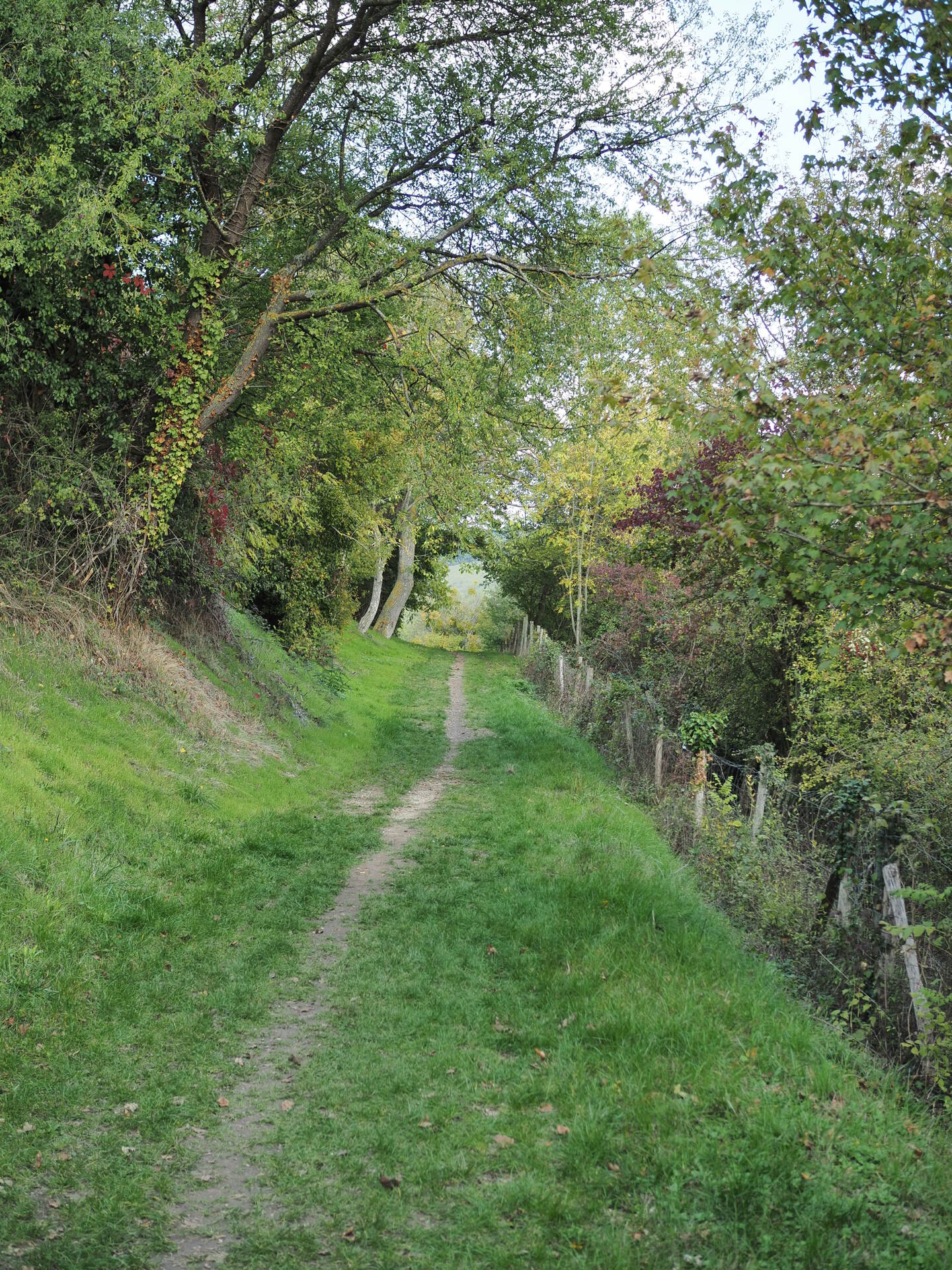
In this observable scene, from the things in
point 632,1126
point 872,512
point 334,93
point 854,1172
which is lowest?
point 632,1126

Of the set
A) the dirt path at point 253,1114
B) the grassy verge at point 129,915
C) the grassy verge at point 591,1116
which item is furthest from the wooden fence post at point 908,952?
the grassy verge at point 129,915

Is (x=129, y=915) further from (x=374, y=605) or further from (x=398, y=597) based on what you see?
(x=398, y=597)

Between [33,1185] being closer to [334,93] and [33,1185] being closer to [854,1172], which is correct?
[854,1172]

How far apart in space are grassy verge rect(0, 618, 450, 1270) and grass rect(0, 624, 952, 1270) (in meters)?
0.02

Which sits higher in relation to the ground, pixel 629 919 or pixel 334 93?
pixel 334 93

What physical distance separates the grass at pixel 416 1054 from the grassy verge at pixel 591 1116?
2cm

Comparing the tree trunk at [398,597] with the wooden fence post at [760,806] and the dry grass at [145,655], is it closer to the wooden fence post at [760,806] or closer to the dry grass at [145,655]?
the dry grass at [145,655]

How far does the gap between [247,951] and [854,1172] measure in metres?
4.66

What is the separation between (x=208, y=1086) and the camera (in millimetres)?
5262

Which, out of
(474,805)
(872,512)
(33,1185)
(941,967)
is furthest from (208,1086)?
(474,805)

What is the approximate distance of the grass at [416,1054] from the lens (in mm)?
4035

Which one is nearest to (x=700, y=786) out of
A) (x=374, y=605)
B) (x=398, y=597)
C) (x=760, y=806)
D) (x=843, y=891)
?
(x=760, y=806)

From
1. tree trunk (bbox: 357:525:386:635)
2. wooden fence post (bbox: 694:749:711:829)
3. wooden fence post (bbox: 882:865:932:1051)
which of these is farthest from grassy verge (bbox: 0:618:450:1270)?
tree trunk (bbox: 357:525:386:635)

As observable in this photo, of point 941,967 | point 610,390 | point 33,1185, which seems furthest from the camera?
point 941,967
